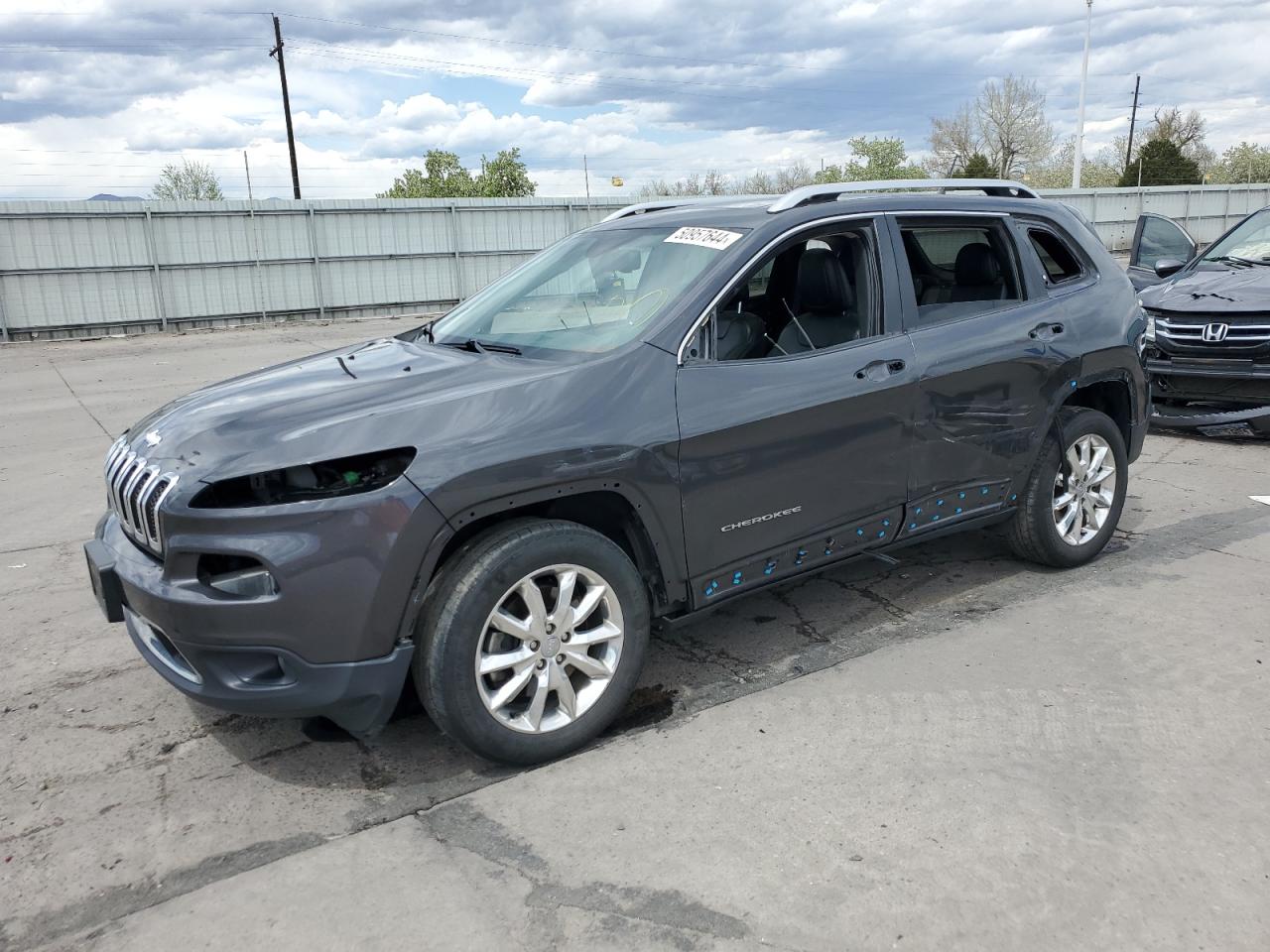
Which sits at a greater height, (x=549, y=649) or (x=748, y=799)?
(x=549, y=649)

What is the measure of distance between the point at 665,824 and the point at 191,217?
20.3 meters

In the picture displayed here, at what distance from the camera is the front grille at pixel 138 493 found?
297cm

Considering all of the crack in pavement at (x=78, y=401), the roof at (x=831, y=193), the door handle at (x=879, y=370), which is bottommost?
the crack in pavement at (x=78, y=401)

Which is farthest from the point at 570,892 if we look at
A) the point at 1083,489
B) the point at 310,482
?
the point at 1083,489

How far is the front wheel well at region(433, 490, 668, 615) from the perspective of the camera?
129 inches

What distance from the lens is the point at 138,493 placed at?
3.09 meters

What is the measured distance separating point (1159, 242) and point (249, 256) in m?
17.3

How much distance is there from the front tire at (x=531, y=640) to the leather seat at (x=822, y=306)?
4.36 feet

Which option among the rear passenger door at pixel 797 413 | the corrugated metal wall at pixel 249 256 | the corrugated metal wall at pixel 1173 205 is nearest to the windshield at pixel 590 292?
the rear passenger door at pixel 797 413

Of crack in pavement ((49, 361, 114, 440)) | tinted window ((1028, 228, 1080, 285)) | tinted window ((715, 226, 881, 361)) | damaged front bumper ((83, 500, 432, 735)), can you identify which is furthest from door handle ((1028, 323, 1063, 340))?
crack in pavement ((49, 361, 114, 440))

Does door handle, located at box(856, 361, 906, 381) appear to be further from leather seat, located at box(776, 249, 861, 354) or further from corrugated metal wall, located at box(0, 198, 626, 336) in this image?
corrugated metal wall, located at box(0, 198, 626, 336)

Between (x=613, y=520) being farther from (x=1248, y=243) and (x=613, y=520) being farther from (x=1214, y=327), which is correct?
(x=1248, y=243)

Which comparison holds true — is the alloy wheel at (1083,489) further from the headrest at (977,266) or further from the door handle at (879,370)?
the door handle at (879,370)

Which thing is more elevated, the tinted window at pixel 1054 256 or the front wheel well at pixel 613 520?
the tinted window at pixel 1054 256
